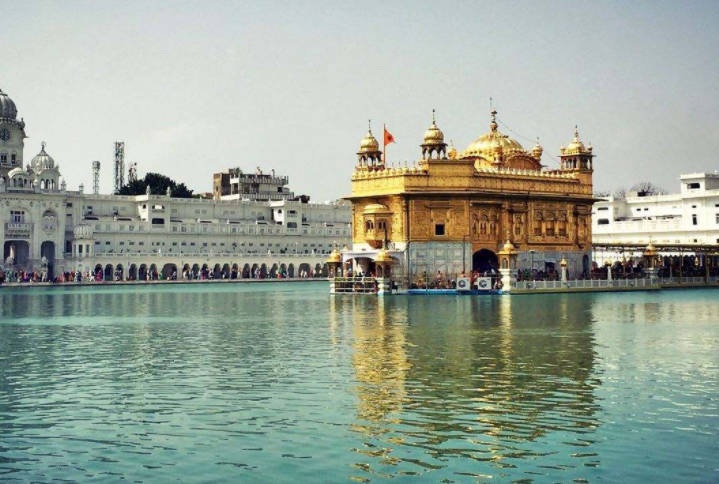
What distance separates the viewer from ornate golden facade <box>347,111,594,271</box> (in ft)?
197

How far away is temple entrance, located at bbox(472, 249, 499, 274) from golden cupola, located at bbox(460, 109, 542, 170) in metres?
6.11

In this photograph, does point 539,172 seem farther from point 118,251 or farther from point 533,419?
point 118,251

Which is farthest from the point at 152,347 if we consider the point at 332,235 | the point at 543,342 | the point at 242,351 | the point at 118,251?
the point at 332,235

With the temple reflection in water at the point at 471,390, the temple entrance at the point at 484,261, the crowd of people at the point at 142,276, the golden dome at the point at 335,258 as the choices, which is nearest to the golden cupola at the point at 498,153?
the temple entrance at the point at 484,261

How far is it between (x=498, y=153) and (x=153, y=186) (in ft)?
237

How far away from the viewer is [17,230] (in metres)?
106

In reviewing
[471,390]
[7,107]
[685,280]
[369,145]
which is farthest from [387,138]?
[7,107]

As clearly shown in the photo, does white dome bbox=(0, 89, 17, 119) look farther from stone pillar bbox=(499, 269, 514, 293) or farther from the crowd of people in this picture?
stone pillar bbox=(499, 269, 514, 293)

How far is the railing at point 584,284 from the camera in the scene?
192ft

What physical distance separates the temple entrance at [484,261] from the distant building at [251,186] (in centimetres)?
7825

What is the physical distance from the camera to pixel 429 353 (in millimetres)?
25844

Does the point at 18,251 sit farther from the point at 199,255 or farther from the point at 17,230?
the point at 199,255

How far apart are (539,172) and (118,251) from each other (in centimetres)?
6013

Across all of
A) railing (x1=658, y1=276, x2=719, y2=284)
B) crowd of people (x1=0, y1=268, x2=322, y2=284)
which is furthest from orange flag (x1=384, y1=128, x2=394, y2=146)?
crowd of people (x1=0, y1=268, x2=322, y2=284)
